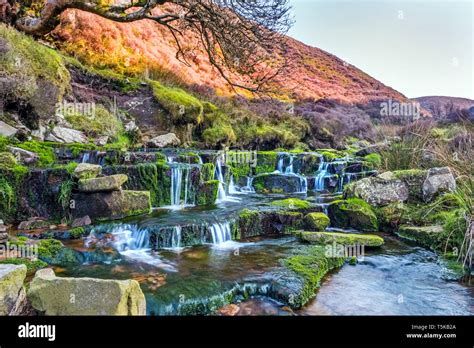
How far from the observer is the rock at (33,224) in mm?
5527

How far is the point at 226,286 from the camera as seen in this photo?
12.9 feet

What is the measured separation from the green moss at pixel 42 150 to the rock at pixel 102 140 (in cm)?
210

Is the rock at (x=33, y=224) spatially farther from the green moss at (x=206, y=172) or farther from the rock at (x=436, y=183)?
the rock at (x=436, y=183)

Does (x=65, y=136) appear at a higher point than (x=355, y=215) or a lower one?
higher

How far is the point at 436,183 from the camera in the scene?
6.79 meters

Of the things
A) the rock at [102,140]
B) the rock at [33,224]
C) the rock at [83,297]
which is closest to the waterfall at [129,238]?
the rock at [33,224]

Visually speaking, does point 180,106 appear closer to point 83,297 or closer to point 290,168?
point 290,168

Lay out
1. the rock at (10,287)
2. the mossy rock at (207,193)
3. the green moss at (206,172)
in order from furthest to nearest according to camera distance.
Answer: the green moss at (206,172), the mossy rock at (207,193), the rock at (10,287)

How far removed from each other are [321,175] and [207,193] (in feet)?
15.6

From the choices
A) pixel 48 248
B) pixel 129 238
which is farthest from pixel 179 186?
pixel 48 248

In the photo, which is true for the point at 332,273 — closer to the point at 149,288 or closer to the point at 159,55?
the point at 149,288

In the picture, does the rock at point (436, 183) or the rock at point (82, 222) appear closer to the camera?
the rock at point (82, 222)

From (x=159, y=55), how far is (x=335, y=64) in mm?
25222

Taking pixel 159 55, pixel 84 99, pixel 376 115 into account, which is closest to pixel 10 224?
pixel 84 99
